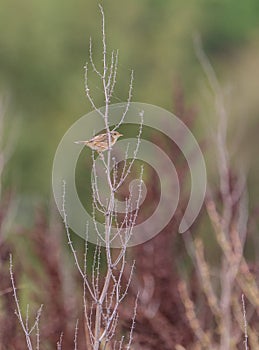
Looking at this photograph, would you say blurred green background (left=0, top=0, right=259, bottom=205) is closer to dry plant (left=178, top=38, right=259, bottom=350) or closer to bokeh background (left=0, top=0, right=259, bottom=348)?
bokeh background (left=0, top=0, right=259, bottom=348)

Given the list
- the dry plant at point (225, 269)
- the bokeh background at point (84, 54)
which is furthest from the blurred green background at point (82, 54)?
the dry plant at point (225, 269)

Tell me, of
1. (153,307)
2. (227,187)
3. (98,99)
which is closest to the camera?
(227,187)

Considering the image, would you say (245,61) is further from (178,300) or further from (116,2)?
(178,300)

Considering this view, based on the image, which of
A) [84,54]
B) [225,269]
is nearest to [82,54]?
[84,54]

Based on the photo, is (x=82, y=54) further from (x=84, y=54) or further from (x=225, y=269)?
(x=225, y=269)

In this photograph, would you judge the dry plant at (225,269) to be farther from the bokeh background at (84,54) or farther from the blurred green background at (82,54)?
the blurred green background at (82,54)

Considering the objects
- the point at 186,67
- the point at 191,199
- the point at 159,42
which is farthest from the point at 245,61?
the point at 191,199

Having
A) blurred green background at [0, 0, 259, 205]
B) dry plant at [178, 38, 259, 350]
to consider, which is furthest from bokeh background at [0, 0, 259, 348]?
dry plant at [178, 38, 259, 350]
